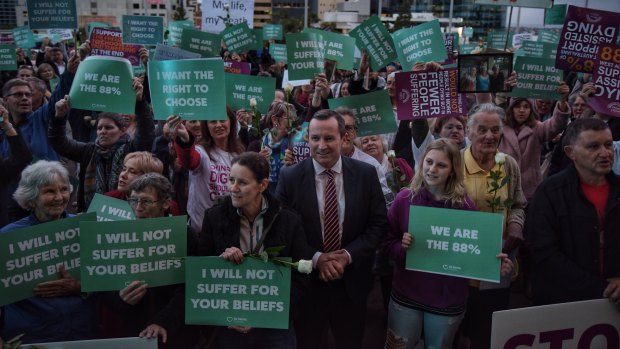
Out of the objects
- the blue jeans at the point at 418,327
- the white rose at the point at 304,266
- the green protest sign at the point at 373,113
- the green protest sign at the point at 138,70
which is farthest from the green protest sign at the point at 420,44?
the white rose at the point at 304,266

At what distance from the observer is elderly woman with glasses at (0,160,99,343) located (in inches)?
124

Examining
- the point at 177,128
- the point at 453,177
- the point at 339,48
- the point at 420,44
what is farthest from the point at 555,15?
the point at 177,128

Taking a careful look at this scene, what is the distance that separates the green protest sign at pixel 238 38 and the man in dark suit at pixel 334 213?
658 centimetres

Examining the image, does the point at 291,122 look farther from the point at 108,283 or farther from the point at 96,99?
the point at 108,283

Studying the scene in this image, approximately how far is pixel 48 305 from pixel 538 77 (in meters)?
5.37

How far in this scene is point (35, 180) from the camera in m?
3.39

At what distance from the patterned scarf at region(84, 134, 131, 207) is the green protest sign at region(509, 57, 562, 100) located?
4140mm

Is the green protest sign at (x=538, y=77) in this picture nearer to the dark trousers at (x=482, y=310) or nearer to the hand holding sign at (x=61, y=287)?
the dark trousers at (x=482, y=310)

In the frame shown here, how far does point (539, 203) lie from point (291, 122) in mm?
2279

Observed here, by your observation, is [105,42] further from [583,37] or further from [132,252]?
[583,37]

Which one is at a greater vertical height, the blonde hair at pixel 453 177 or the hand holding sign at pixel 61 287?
the blonde hair at pixel 453 177

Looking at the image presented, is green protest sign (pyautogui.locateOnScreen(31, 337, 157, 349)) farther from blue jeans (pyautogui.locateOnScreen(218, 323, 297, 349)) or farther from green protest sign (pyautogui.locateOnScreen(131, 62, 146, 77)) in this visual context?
green protest sign (pyautogui.locateOnScreen(131, 62, 146, 77))

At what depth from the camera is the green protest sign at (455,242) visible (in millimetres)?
3289

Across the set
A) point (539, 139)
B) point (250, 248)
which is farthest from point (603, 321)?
point (539, 139)
